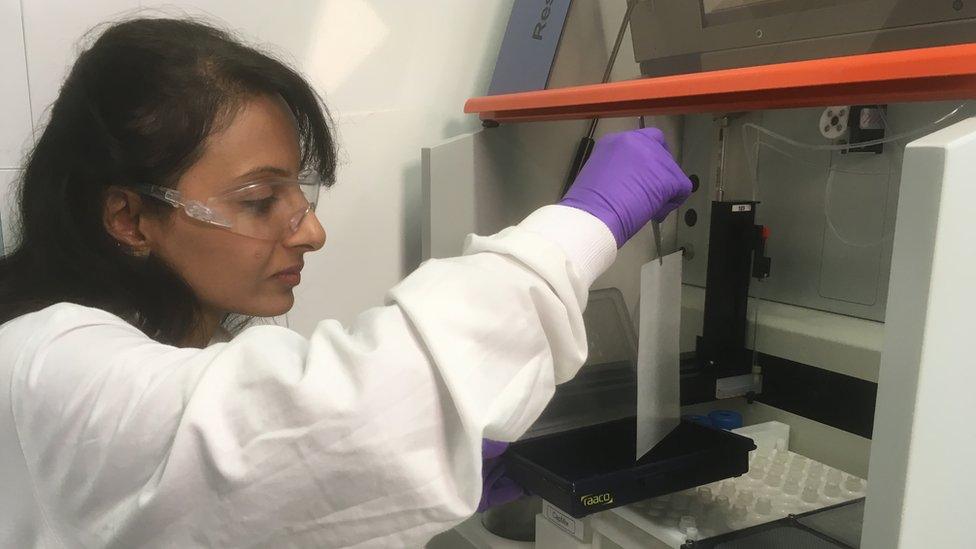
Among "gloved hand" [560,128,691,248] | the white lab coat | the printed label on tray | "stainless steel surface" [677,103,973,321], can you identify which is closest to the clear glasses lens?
the white lab coat

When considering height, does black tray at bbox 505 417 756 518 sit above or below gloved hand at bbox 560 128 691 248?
below

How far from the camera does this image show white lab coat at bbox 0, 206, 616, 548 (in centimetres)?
52

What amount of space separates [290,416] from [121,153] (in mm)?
387

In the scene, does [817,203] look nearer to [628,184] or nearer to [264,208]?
[628,184]

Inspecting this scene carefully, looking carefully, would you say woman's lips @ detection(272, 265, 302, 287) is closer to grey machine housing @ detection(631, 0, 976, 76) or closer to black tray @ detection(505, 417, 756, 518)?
black tray @ detection(505, 417, 756, 518)

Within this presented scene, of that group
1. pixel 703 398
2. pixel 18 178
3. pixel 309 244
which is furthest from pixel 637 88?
pixel 18 178

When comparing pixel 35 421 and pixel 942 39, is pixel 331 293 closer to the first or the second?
pixel 35 421

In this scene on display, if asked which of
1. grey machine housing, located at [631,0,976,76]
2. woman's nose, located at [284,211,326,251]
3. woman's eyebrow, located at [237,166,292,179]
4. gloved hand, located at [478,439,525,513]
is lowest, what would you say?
gloved hand, located at [478,439,525,513]

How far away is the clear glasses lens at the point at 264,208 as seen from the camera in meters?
0.74

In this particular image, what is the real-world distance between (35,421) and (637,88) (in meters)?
0.66

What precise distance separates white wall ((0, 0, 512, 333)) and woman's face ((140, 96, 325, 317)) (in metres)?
0.34

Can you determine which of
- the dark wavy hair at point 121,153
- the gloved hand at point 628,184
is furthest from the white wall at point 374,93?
the gloved hand at point 628,184

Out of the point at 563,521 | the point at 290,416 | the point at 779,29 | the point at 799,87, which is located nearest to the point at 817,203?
the point at 779,29

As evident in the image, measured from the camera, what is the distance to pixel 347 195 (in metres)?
1.18
